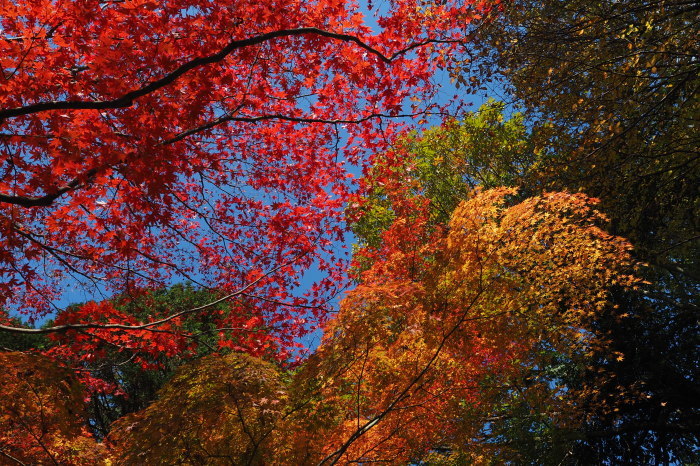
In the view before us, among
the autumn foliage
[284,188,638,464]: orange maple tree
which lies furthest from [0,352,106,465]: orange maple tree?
[284,188,638,464]: orange maple tree

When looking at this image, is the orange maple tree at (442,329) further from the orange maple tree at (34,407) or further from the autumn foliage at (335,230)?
the orange maple tree at (34,407)

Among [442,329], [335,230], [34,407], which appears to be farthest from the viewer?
[335,230]

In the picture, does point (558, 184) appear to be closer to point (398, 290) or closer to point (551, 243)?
point (551, 243)

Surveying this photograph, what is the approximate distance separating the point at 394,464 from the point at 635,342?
7476 millimetres

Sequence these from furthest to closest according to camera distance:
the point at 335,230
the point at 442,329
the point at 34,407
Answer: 1. the point at 335,230
2. the point at 442,329
3. the point at 34,407

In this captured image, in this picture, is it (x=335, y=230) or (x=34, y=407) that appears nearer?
(x=34, y=407)

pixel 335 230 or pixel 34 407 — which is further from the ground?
pixel 335 230

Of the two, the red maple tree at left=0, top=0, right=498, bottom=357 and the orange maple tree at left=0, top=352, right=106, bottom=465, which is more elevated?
the red maple tree at left=0, top=0, right=498, bottom=357

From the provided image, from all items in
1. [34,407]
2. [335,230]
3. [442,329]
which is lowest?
[34,407]

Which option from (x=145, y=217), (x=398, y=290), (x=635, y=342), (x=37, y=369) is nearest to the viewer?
(x=37, y=369)

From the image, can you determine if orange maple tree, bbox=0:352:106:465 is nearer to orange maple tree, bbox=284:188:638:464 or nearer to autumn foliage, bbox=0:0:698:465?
autumn foliage, bbox=0:0:698:465

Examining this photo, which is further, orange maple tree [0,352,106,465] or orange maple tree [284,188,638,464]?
orange maple tree [284,188,638,464]

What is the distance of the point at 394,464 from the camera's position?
6.27 metres

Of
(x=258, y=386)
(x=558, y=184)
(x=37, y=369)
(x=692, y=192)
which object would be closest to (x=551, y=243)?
(x=558, y=184)
